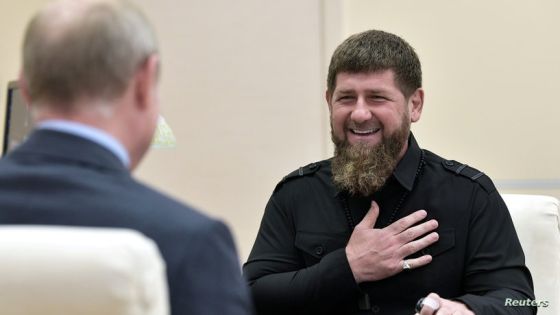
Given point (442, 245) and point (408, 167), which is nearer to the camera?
point (442, 245)

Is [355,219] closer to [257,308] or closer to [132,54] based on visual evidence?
[257,308]

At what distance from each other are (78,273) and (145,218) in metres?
0.13

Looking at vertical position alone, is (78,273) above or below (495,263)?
above

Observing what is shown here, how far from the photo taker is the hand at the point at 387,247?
5.33ft

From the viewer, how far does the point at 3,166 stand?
0.85 m

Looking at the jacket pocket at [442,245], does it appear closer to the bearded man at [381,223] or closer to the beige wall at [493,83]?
the bearded man at [381,223]

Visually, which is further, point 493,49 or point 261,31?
point 261,31

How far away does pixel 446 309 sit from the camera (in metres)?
1.49

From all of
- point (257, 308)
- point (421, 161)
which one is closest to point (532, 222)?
point (421, 161)

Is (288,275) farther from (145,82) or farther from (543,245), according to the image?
(145,82)

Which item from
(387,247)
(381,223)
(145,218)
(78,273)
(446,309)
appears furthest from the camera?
(381,223)

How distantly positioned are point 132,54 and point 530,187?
2.36 metres

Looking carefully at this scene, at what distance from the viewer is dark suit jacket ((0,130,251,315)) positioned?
0.77 metres

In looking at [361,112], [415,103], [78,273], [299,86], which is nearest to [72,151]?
[78,273]
